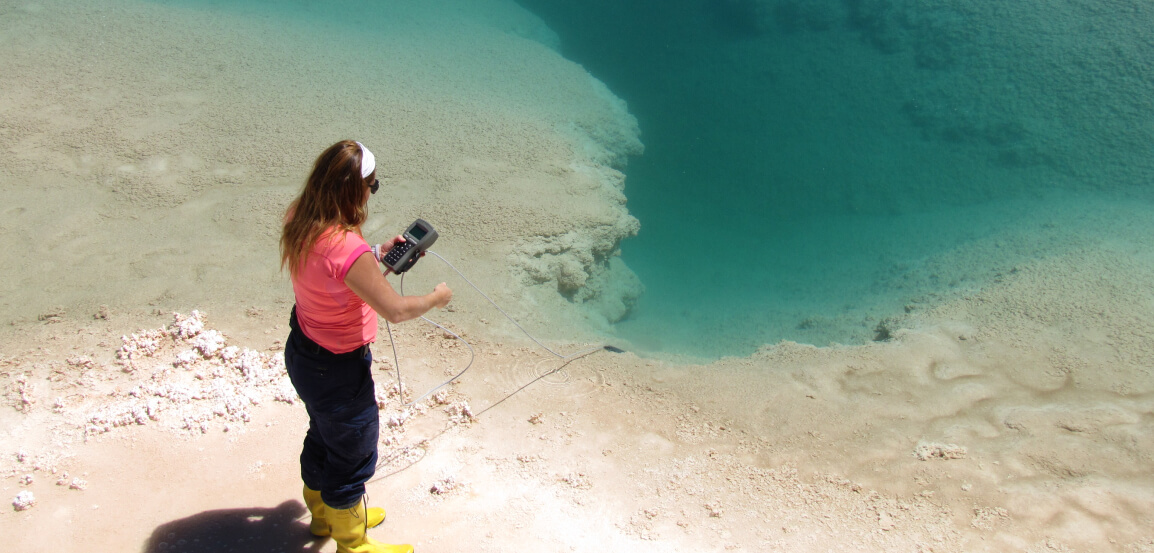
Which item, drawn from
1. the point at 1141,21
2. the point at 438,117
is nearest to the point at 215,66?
the point at 438,117

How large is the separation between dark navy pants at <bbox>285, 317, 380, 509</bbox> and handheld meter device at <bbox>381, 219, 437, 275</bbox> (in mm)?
290

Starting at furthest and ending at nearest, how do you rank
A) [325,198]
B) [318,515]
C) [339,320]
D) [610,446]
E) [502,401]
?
[502,401] → [610,446] → [318,515] → [339,320] → [325,198]

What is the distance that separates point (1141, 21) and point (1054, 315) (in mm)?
4908

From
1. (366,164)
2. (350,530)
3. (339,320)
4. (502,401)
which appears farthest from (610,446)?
(366,164)

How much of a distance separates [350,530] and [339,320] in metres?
0.78

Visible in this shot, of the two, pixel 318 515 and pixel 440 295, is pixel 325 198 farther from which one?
pixel 318 515

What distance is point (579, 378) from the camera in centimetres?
321

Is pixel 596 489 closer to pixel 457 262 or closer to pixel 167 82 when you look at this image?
pixel 457 262

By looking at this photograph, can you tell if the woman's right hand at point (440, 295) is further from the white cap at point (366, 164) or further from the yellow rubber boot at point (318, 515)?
the yellow rubber boot at point (318, 515)

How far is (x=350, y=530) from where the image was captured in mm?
2068

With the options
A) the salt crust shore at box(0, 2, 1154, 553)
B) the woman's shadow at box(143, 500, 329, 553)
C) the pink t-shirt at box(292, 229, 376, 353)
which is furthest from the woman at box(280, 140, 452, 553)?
the salt crust shore at box(0, 2, 1154, 553)

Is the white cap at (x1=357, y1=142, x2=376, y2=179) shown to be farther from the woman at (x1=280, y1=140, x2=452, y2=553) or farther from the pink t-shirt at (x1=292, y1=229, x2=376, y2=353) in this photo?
the pink t-shirt at (x1=292, y1=229, x2=376, y2=353)

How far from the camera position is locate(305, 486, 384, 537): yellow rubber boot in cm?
222

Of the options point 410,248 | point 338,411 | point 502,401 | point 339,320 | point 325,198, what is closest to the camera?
point 325,198
